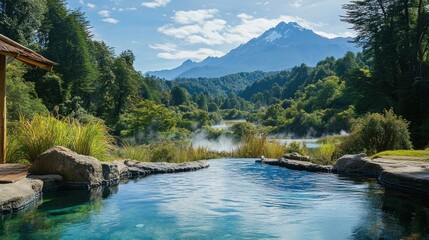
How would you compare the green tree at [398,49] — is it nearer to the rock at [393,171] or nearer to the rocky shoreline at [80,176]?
the rock at [393,171]

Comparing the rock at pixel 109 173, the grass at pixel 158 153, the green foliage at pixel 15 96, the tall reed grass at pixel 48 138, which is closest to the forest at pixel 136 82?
the green foliage at pixel 15 96

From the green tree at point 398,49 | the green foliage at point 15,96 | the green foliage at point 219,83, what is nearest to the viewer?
the green foliage at point 15,96

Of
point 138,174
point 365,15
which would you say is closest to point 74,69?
point 365,15

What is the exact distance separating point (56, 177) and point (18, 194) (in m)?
1.36

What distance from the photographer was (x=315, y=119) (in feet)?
135

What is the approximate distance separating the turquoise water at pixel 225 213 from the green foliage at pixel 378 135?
3580 millimetres

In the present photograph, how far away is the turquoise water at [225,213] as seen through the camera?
15.0ft

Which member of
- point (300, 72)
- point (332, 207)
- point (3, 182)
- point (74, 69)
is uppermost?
point (300, 72)

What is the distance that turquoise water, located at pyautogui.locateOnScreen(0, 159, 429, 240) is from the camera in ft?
15.0

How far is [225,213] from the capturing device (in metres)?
5.64

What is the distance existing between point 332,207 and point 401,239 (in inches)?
71.3

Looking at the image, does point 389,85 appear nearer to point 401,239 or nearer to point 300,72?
point 401,239

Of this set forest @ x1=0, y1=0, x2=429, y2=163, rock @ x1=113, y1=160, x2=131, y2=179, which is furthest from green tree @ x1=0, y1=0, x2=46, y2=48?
rock @ x1=113, y1=160, x2=131, y2=179

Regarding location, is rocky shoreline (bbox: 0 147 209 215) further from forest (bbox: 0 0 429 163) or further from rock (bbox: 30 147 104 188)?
forest (bbox: 0 0 429 163)
